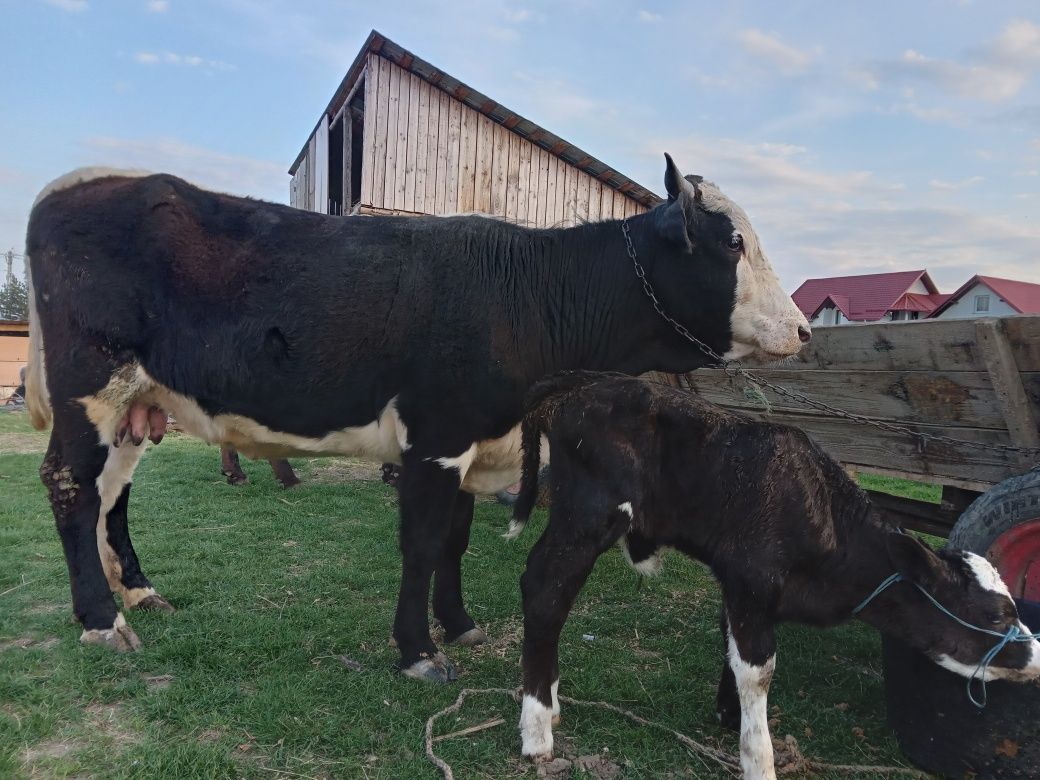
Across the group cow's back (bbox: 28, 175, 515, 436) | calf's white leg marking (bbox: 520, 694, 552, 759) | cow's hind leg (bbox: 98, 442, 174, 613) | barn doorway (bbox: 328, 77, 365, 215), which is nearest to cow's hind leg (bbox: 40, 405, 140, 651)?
cow's hind leg (bbox: 98, 442, 174, 613)

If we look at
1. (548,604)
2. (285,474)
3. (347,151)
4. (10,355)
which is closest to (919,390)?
(548,604)

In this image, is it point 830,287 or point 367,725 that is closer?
point 367,725

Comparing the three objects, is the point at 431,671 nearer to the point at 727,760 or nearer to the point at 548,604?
the point at 548,604

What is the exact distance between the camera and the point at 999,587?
3002mm

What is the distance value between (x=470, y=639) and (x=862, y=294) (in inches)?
2112

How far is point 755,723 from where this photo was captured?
3.01m

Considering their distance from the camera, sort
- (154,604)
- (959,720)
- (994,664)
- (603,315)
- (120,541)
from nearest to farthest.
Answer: (994,664) < (959,720) < (603,315) < (154,604) < (120,541)

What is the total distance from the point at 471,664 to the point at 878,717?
217 centimetres

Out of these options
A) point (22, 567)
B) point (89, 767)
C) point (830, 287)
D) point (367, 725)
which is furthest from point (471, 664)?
point (830, 287)

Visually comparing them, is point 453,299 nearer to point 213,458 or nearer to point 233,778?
point 233,778

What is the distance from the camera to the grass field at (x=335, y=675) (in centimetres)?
329

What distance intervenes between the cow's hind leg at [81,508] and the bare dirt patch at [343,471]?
205 inches

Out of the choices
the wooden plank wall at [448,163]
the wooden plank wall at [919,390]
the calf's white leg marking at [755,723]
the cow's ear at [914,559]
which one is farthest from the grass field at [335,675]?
the wooden plank wall at [448,163]

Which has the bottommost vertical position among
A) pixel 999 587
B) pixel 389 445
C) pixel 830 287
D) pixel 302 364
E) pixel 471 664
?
pixel 471 664
